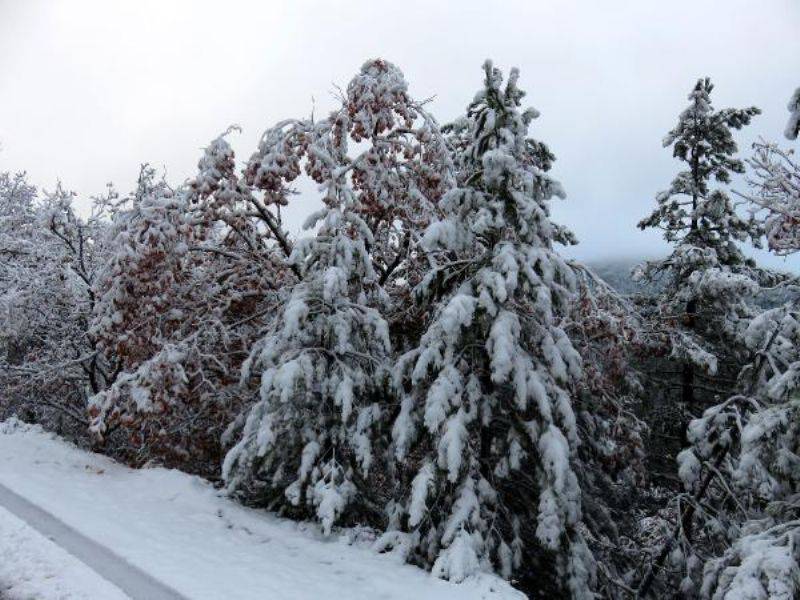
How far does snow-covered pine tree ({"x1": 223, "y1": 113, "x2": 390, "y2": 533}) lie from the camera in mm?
9406

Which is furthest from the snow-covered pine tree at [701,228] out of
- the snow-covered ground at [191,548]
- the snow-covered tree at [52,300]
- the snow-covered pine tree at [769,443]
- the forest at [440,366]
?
the snow-covered tree at [52,300]

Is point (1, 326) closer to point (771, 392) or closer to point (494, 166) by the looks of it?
point (494, 166)

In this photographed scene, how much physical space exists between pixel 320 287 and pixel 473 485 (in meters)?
4.17

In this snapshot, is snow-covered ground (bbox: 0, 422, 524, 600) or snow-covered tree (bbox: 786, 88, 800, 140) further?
snow-covered ground (bbox: 0, 422, 524, 600)

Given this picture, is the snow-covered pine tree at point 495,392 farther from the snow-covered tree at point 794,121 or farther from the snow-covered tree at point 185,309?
the snow-covered tree at point 185,309

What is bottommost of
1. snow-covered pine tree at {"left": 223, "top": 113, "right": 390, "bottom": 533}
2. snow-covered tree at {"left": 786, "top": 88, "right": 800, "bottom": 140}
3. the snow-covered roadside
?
the snow-covered roadside

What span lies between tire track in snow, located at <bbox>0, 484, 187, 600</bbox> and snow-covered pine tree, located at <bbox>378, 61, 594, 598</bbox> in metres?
3.29

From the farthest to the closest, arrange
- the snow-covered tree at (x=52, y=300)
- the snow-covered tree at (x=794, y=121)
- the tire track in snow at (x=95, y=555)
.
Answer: the snow-covered tree at (x=52, y=300) → the snow-covered tree at (x=794, y=121) → the tire track in snow at (x=95, y=555)

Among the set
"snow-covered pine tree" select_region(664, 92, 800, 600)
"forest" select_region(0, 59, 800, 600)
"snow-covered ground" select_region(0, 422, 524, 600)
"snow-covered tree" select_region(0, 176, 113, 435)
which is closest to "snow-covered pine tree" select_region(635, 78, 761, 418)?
"forest" select_region(0, 59, 800, 600)

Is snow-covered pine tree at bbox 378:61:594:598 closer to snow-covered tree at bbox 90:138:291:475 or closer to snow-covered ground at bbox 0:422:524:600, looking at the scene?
snow-covered ground at bbox 0:422:524:600

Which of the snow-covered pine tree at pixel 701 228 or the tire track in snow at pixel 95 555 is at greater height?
the snow-covered pine tree at pixel 701 228

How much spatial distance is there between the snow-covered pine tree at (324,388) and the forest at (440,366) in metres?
0.05

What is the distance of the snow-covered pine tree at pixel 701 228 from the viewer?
55.3 feet

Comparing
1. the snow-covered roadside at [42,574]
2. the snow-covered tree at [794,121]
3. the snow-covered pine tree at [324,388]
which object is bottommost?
the snow-covered roadside at [42,574]
